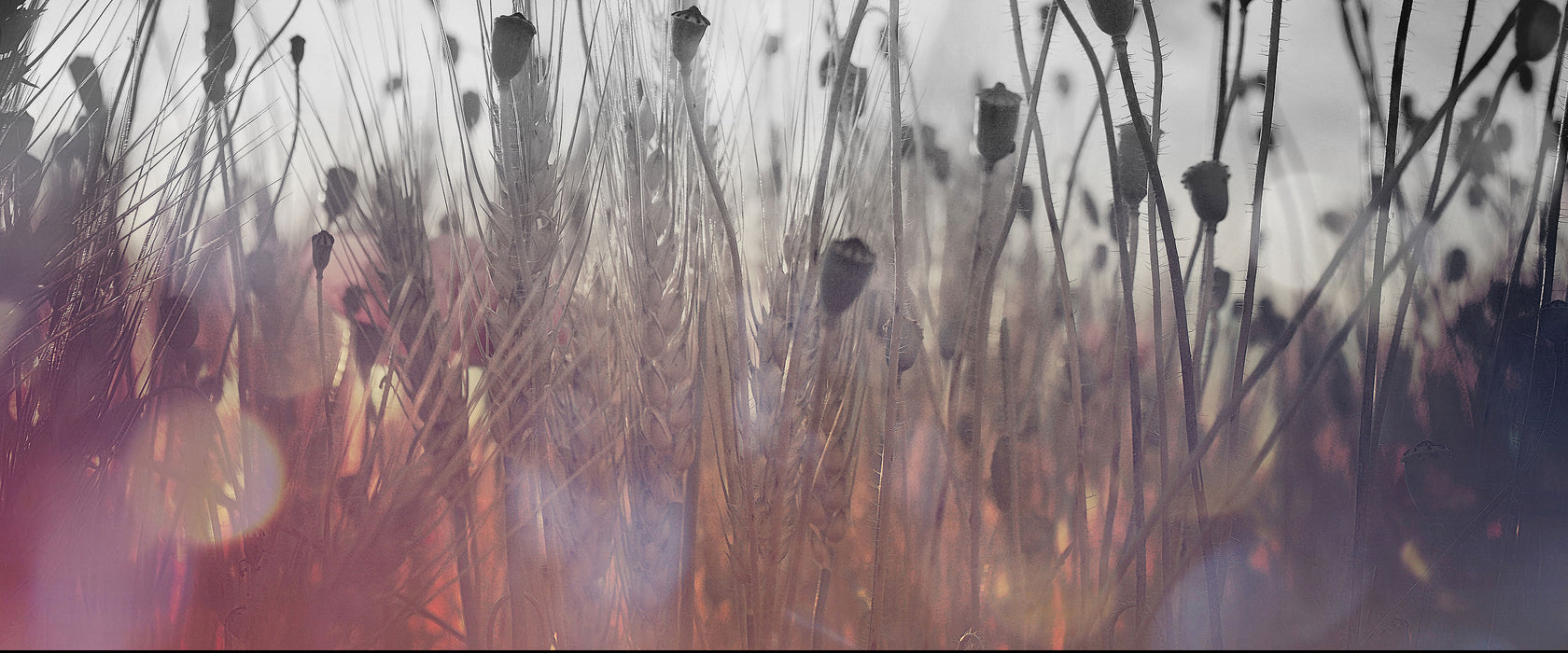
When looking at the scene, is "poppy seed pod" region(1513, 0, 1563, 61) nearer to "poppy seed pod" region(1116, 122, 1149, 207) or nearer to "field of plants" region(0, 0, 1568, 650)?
"field of plants" region(0, 0, 1568, 650)

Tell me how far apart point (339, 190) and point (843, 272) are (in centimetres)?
39

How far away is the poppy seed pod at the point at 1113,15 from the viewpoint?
1.43ft

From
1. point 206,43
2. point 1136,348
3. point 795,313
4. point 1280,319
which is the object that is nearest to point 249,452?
point 206,43

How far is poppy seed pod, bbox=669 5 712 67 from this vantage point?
1.42 ft

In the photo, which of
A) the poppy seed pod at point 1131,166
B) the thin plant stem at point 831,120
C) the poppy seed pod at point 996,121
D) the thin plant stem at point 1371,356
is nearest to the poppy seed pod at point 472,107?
the thin plant stem at point 831,120

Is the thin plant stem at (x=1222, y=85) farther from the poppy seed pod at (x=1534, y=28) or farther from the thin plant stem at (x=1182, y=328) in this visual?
the poppy seed pod at (x=1534, y=28)

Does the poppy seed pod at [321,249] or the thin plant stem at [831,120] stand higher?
the thin plant stem at [831,120]

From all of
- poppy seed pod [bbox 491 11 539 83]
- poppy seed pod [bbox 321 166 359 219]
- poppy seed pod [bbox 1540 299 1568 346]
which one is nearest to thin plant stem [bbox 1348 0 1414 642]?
poppy seed pod [bbox 1540 299 1568 346]

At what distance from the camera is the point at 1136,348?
496 millimetres

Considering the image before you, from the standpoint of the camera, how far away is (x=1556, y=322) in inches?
19.4

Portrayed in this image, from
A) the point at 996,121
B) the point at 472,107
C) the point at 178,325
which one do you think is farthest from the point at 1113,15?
the point at 178,325

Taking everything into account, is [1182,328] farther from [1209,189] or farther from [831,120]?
[831,120]

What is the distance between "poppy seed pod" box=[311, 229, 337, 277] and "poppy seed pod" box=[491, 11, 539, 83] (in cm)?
19

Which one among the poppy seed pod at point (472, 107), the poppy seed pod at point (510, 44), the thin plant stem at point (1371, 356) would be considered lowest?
the thin plant stem at point (1371, 356)
